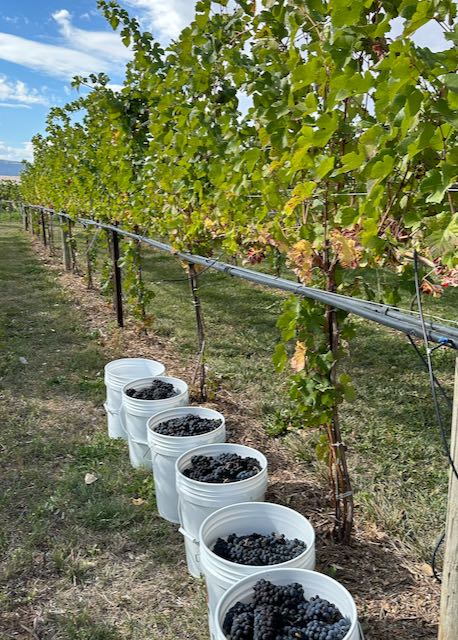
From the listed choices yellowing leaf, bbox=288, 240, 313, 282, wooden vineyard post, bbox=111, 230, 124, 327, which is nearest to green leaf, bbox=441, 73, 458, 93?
yellowing leaf, bbox=288, 240, 313, 282

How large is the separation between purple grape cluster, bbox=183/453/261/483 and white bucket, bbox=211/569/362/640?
66 centimetres

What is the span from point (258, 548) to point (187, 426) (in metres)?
0.99

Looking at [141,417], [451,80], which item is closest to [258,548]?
[141,417]

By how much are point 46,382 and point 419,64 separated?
4.23 meters

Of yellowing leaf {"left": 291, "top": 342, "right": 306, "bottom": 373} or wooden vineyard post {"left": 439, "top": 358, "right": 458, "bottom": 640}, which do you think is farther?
yellowing leaf {"left": 291, "top": 342, "right": 306, "bottom": 373}

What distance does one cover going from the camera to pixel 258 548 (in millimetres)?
2049

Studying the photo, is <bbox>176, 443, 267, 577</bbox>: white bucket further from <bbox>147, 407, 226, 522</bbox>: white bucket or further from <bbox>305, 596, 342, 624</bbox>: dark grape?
<bbox>305, 596, 342, 624</bbox>: dark grape

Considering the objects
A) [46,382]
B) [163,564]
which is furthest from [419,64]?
[46,382]

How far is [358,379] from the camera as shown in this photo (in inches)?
186

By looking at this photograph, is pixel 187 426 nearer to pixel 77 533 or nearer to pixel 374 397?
pixel 77 533

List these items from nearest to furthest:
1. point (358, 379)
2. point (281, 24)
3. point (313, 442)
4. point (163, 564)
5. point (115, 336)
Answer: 1. point (281, 24)
2. point (163, 564)
3. point (313, 442)
4. point (358, 379)
5. point (115, 336)

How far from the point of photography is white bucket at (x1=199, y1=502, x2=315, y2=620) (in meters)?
1.89

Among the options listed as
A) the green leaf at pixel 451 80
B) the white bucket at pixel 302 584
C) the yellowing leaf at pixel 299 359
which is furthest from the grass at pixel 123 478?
the green leaf at pixel 451 80

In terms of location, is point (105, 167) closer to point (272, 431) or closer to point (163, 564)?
point (272, 431)
